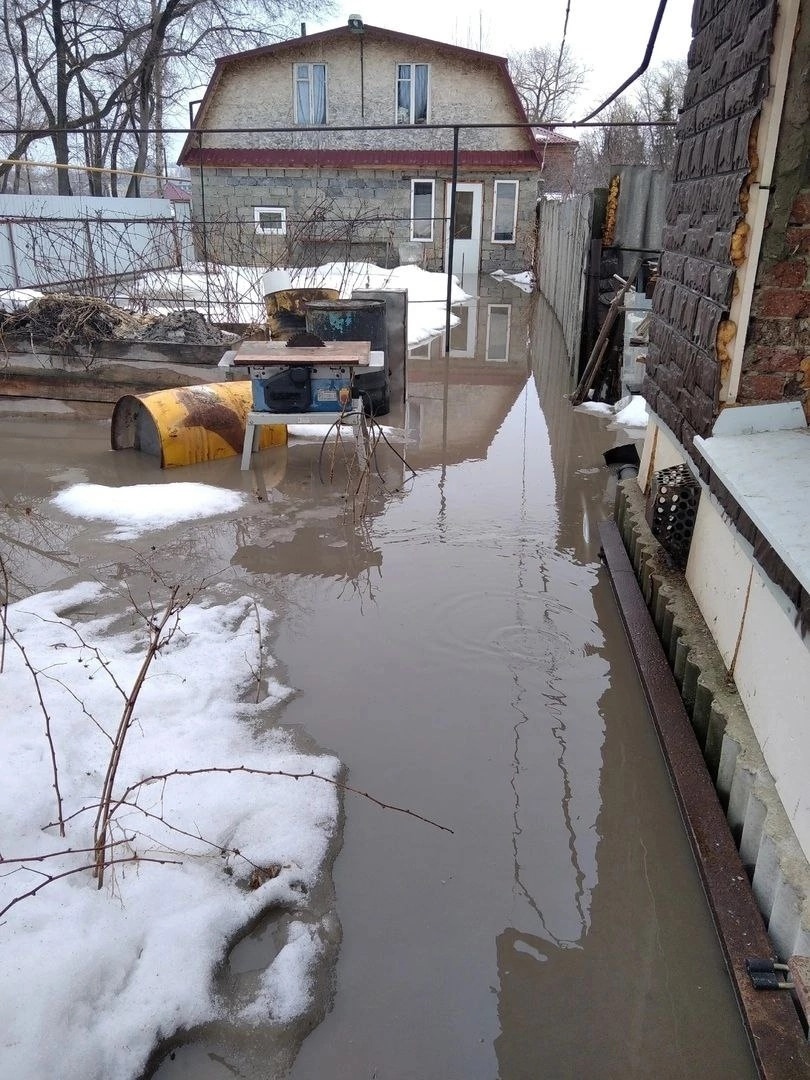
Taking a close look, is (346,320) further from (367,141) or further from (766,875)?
(367,141)

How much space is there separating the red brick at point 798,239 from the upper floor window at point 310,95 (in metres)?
22.0

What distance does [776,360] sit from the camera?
315cm

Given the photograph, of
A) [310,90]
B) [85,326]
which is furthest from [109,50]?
[85,326]

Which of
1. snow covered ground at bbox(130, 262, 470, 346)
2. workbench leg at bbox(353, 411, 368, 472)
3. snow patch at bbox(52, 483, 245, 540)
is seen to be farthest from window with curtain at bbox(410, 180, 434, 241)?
snow patch at bbox(52, 483, 245, 540)

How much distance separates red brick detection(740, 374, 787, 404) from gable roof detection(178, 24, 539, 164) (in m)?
20.6

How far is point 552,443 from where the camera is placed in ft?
25.3

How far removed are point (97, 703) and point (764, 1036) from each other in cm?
A: 268

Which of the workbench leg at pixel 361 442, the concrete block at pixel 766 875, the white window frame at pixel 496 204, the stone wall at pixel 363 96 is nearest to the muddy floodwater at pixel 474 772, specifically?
the concrete block at pixel 766 875

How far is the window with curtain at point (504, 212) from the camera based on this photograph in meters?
22.3

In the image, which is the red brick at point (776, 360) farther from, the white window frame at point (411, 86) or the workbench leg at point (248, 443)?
the white window frame at point (411, 86)

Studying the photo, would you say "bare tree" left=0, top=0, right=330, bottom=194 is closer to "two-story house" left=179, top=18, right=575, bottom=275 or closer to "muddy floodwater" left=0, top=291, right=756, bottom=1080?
"two-story house" left=179, top=18, right=575, bottom=275

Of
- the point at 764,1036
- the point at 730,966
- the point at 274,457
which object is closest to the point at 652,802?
the point at 730,966

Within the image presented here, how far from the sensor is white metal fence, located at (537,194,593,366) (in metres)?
9.66

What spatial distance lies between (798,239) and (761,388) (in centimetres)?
56
